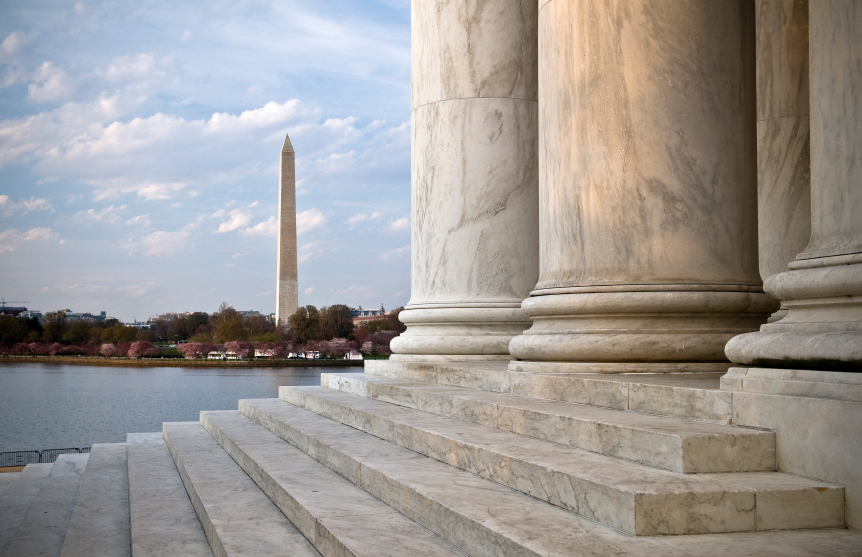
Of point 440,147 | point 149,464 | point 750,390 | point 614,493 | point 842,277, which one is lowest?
point 149,464

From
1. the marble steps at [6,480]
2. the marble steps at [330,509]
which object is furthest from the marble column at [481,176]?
the marble steps at [6,480]

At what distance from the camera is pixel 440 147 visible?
62.4m

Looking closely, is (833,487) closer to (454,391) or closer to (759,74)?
(454,391)

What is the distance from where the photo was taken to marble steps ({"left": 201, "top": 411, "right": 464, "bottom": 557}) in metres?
26.3

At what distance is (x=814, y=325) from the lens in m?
26.7

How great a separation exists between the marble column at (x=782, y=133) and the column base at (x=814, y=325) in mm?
24362

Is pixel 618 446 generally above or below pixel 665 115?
below

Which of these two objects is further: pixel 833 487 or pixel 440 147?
pixel 440 147

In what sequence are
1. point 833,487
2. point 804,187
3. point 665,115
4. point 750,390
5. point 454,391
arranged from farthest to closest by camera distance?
point 804,187, point 454,391, point 665,115, point 750,390, point 833,487

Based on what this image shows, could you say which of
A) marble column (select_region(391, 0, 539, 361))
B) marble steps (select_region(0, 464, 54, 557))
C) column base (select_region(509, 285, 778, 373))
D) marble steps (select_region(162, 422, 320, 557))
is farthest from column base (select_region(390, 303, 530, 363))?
marble steps (select_region(0, 464, 54, 557))

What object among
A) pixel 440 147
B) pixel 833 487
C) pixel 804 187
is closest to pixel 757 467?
pixel 833 487

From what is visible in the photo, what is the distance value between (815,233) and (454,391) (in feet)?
75.1

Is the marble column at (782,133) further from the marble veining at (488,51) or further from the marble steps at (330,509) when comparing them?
the marble steps at (330,509)

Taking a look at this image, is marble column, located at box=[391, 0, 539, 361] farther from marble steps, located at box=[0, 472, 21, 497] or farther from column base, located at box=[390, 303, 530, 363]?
marble steps, located at box=[0, 472, 21, 497]
